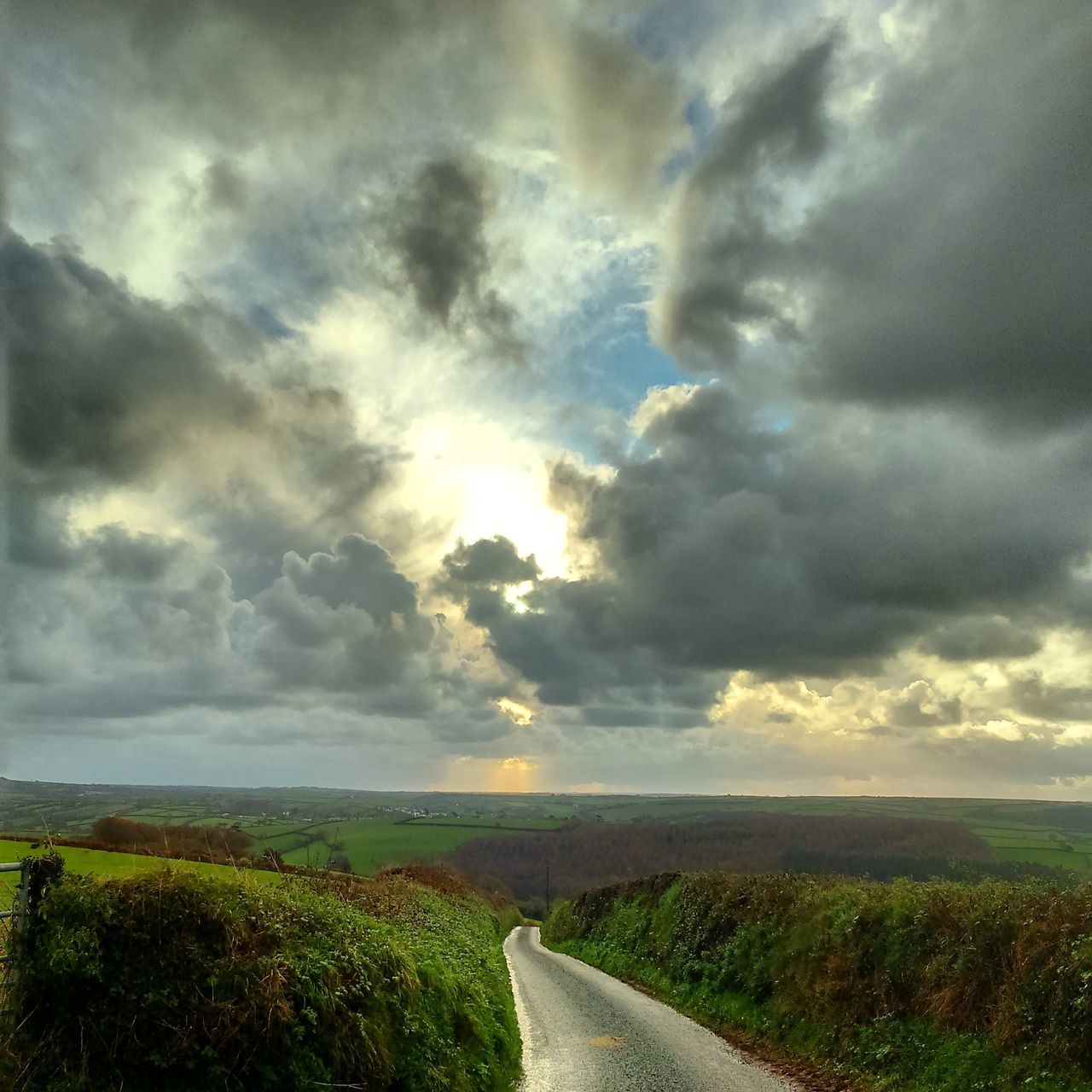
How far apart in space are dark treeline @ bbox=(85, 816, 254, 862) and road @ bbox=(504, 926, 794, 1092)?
26.4 feet

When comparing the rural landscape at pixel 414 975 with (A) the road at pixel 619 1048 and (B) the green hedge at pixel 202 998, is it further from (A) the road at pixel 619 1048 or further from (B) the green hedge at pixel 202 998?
(A) the road at pixel 619 1048

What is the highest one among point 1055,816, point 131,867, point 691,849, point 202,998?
point 131,867

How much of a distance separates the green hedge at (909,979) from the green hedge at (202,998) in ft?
29.9

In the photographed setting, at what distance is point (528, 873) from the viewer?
163m

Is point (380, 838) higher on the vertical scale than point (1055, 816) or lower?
lower

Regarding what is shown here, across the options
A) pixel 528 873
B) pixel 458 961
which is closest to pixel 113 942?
pixel 458 961

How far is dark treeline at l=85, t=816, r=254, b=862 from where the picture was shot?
1305 cm

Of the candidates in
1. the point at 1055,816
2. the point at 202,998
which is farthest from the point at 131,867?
the point at 1055,816

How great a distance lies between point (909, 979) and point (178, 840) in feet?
55.2

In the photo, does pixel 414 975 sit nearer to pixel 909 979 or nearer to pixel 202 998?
pixel 202 998

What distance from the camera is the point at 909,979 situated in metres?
16.1

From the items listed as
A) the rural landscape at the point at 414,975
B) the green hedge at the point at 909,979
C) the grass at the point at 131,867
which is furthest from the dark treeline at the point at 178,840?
the green hedge at the point at 909,979

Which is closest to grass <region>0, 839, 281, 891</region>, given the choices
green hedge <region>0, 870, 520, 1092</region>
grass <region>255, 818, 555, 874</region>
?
green hedge <region>0, 870, 520, 1092</region>

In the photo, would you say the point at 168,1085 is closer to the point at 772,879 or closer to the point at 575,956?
the point at 772,879
